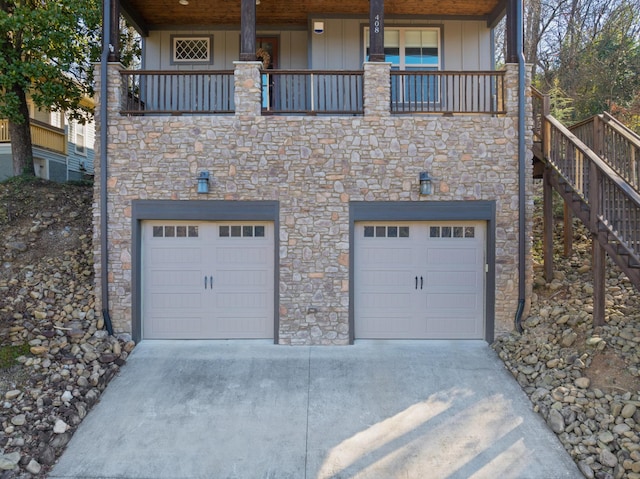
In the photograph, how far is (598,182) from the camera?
6102 millimetres

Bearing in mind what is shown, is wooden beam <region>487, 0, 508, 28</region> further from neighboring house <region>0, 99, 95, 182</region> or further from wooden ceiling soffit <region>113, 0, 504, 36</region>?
neighboring house <region>0, 99, 95, 182</region>

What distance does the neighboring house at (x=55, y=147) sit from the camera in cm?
1335

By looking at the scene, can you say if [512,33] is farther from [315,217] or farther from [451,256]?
[315,217]

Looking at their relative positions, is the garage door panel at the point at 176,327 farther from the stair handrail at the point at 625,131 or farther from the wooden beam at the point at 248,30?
the stair handrail at the point at 625,131

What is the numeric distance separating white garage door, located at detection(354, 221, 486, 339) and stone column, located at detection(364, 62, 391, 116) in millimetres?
1873

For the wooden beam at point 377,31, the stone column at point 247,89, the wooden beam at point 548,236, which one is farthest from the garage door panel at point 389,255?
the wooden beam at point 377,31

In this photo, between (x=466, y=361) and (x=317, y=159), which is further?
(x=317, y=159)

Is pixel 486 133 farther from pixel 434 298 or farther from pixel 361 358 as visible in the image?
pixel 361 358

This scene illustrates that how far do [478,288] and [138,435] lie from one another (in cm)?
545

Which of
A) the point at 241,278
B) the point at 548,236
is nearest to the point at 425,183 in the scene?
the point at 548,236

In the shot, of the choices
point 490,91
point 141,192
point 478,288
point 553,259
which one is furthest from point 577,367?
point 141,192

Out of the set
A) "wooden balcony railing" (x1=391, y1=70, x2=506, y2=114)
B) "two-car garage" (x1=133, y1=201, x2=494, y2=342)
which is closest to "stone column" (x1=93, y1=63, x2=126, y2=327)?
"two-car garage" (x1=133, y1=201, x2=494, y2=342)

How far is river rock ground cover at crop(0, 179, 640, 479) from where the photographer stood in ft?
15.1

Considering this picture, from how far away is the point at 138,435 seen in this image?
16.2ft
